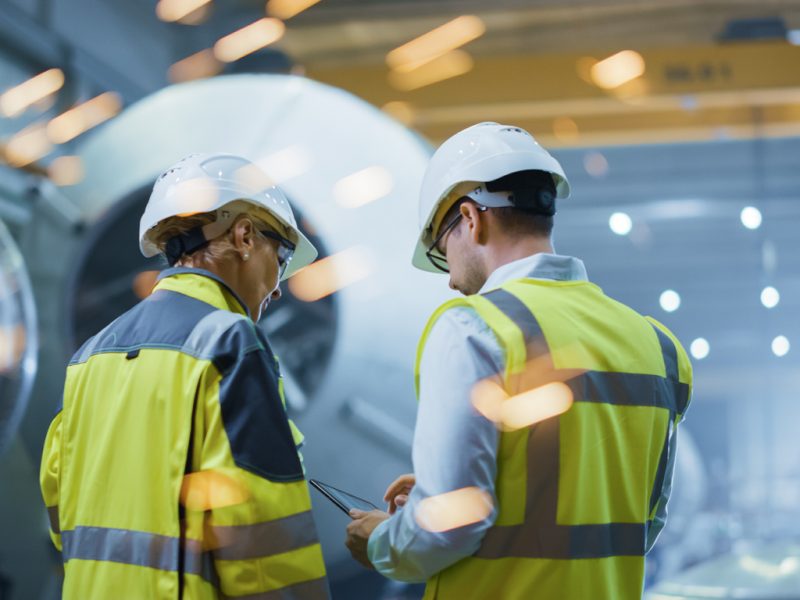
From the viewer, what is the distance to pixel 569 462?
1421mm

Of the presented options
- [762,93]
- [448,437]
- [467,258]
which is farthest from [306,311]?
[762,93]

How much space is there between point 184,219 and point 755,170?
721 cm

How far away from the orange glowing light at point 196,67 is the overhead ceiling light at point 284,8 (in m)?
0.60

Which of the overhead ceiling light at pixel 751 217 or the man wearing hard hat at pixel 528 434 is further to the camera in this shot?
the overhead ceiling light at pixel 751 217

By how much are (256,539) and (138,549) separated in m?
0.20

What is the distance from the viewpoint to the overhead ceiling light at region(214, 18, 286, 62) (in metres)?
5.25

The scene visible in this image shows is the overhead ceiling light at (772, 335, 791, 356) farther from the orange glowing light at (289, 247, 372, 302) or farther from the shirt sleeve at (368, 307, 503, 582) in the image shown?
the shirt sleeve at (368, 307, 503, 582)

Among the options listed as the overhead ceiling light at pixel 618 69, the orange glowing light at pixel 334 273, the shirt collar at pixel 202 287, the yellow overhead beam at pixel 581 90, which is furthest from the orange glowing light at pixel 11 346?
Answer: the overhead ceiling light at pixel 618 69

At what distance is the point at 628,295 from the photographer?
1138 centimetres

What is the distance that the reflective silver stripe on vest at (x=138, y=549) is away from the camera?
1542 mm

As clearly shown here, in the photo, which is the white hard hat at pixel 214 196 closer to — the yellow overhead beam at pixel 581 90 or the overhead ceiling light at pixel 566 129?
the yellow overhead beam at pixel 581 90

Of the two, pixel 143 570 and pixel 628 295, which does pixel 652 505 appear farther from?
pixel 628 295

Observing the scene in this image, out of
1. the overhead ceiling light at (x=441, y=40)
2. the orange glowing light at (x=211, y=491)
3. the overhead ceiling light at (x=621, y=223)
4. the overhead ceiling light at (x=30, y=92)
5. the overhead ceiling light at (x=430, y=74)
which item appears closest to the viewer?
the orange glowing light at (x=211, y=491)

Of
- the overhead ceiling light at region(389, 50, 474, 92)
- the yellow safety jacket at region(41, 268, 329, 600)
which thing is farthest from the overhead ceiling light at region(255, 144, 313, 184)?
the overhead ceiling light at region(389, 50, 474, 92)
